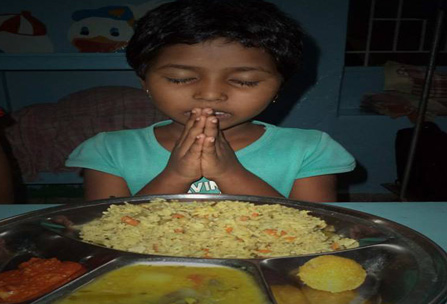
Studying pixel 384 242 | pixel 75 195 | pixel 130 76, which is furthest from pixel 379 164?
pixel 384 242

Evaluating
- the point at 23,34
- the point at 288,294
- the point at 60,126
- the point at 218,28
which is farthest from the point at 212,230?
the point at 23,34

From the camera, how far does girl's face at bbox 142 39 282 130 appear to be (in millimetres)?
1258

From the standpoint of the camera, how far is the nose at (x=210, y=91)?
4.13ft

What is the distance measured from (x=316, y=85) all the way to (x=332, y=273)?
12.6 feet

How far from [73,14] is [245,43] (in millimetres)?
3821

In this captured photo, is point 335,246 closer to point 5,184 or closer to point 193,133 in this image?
point 193,133

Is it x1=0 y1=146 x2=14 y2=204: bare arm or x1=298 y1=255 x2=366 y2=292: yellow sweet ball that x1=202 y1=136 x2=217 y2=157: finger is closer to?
x1=298 y1=255 x2=366 y2=292: yellow sweet ball

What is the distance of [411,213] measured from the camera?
3.67 feet

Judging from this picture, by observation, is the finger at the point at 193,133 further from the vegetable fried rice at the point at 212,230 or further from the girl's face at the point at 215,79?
the vegetable fried rice at the point at 212,230

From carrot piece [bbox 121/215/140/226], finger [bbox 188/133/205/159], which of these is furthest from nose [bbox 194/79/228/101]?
carrot piece [bbox 121/215/140/226]

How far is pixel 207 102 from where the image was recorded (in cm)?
130

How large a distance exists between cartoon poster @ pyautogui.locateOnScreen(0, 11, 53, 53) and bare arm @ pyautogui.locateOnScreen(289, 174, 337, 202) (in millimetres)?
3930

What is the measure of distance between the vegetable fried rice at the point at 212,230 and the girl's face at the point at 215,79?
350mm

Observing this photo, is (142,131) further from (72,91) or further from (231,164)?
(72,91)
